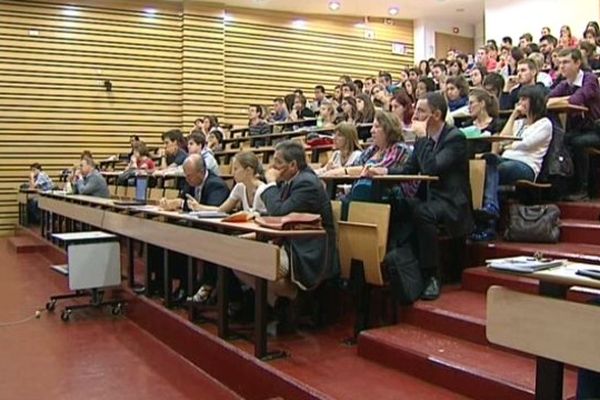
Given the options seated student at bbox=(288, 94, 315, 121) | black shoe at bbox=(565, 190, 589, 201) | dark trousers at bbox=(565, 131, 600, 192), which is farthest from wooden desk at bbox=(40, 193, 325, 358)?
seated student at bbox=(288, 94, 315, 121)

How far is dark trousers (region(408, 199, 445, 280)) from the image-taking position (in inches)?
124

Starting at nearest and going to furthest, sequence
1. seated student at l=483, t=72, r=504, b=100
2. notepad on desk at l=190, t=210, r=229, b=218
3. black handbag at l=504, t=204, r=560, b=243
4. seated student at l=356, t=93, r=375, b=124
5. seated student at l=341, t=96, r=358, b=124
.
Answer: notepad on desk at l=190, t=210, r=229, b=218
black handbag at l=504, t=204, r=560, b=243
seated student at l=483, t=72, r=504, b=100
seated student at l=356, t=93, r=375, b=124
seated student at l=341, t=96, r=358, b=124

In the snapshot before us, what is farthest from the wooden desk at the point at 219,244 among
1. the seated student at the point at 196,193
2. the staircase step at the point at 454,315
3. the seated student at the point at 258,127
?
the seated student at the point at 258,127

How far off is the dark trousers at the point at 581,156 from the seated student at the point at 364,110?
2.26 m

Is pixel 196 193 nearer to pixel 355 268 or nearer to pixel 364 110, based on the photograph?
pixel 355 268

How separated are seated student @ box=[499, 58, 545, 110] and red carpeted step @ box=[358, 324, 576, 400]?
2472 mm

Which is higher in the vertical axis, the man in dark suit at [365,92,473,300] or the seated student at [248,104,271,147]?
the seated student at [248,104,271,147]

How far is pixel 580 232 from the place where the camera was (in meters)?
3.51

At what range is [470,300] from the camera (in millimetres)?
3080

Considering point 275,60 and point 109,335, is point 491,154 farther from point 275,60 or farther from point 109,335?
point 275,60

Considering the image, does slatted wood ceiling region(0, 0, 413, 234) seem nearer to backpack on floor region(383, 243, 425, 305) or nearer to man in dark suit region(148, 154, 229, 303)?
man in dark suit region(148, 154, 229, 303)

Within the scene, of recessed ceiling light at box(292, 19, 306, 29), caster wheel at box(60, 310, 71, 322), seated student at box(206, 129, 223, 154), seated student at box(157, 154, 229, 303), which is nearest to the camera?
seated student at box(157, 154, 229, 303)

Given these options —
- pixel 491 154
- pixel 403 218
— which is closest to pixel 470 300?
pixel 403 218

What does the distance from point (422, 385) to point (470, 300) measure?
2.29 feet
